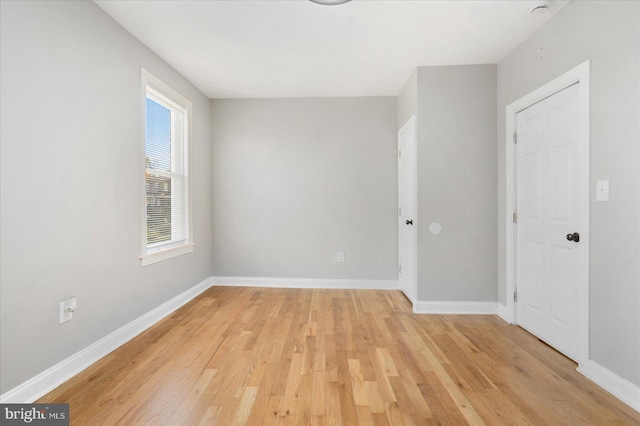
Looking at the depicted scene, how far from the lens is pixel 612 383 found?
1919 millimetres

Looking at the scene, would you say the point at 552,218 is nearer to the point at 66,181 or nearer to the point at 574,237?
the point at 574,237

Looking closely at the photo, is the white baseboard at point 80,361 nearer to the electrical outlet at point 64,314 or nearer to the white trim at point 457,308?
the electrical outlet at point 64,314

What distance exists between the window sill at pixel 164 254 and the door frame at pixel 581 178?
11.4 feet

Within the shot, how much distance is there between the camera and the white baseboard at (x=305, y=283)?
14.3 feet

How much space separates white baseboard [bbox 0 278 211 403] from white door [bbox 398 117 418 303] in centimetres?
270

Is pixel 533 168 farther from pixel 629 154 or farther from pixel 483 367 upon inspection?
pixel 483 367

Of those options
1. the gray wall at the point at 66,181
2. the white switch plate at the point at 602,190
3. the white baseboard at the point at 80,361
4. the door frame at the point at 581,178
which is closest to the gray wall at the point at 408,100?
the door frame at the point at 581,178

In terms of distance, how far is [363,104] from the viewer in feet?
14.3

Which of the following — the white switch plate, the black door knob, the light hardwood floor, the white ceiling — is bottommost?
the light hardwood floor

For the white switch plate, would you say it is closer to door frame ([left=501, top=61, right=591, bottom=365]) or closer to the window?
door frame ([left=501, top=61, right=591, bottom=365])

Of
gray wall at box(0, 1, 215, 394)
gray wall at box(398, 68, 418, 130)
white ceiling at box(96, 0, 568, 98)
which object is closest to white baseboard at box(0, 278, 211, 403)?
gray wall at box(0, 1, 215, 394)

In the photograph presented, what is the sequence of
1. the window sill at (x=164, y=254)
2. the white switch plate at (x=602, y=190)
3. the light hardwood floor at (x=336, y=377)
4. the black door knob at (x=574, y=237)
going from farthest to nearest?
the window sill at (x=164, y=254), the black door knob at (x=574, y=237), the white switch plate at (x=602, y=190), the light hardwood floor at (x=336, y=377)

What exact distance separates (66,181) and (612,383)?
145 inches

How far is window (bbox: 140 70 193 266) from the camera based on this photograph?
3.11 metres
